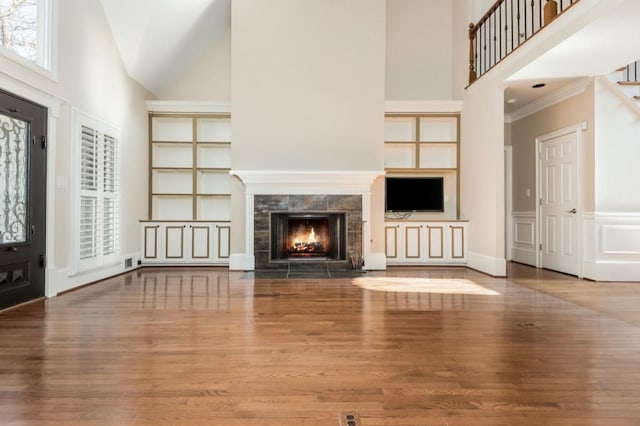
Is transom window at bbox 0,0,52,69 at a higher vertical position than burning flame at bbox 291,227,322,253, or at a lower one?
higher

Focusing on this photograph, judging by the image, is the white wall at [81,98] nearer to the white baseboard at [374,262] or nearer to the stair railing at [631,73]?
the white baseboard at [374,262]

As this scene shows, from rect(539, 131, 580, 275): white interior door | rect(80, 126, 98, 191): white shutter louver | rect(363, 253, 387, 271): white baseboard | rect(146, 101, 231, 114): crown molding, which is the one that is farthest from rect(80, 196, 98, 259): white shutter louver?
rect(539, 131, 580, 275): white interior door

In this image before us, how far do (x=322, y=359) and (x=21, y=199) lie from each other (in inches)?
134

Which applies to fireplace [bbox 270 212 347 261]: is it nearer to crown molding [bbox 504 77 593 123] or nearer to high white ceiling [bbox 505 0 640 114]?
high white ceiling [bbox 505 0 640 114]

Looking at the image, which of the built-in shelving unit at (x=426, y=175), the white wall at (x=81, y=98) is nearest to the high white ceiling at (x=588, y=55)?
the built-in shelving unit at (x=426, y=175)

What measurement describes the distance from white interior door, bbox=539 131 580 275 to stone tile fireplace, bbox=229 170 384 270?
2.71m

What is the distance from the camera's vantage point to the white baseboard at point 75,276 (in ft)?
13.8

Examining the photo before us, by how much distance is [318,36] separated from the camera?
609 centimetres

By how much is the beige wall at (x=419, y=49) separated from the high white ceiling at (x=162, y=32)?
3.05 metres

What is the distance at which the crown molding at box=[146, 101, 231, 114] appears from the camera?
6.61 metres

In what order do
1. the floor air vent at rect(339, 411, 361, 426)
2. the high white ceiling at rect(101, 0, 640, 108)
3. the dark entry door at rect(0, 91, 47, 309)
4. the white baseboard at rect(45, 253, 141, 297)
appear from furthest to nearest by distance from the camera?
the white baseboard at rect(45, 253, 141, 297) → the high white ceiling at rect(101, 0, 640, 108) → the dark entry door at rect(0, 91, 47, 309) → the floor air vent at rect(339, 411, 361, 426)

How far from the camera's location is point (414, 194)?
6.82m

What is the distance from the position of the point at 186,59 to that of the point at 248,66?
4.52ft

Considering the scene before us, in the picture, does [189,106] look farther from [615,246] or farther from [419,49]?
[615,246]
